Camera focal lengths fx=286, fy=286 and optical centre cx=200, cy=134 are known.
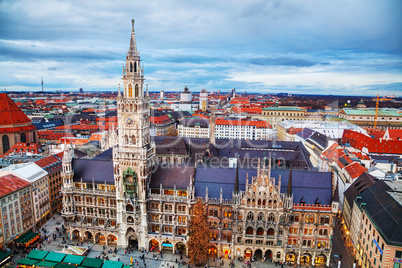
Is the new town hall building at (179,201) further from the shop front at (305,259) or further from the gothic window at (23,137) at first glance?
the gothic window at (23,137)

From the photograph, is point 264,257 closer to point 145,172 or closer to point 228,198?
point 228,198

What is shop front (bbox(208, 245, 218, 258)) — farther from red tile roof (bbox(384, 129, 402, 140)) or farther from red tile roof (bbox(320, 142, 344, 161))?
red tile roof (bbox(384, 129, 402, 140))

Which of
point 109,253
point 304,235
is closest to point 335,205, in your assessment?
point 304,235

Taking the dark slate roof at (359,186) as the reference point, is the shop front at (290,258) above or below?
below

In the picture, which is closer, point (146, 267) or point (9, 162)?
point (146, 267)

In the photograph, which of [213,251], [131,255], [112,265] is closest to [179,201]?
[213,251]

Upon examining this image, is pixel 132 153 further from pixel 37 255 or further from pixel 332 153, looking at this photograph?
pixel 332 153

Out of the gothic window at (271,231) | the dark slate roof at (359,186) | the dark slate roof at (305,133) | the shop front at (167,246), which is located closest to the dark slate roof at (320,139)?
the dark slate roof at (305,133)
